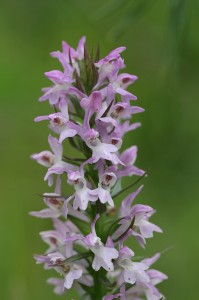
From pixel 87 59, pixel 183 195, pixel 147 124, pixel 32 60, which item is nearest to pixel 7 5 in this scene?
pixel 32 60

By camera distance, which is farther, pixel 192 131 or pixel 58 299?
pixel 192 131

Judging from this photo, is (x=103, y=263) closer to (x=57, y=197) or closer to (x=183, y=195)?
(x=57, y=197)

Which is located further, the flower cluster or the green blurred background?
the green blurred background

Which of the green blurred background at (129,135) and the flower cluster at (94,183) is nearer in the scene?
the flower cluster at (94,183)
